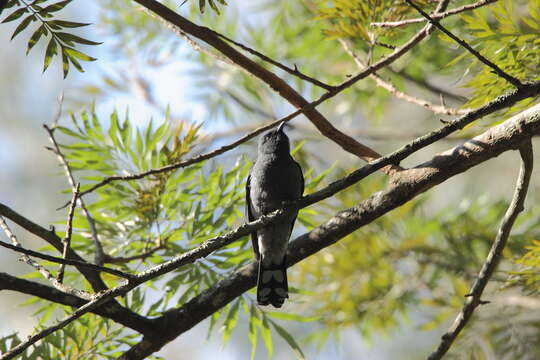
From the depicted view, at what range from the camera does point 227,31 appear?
398cm

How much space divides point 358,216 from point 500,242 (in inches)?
21.3

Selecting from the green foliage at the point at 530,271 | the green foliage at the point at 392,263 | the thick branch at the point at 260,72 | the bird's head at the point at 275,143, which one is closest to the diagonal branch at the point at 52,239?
the thick branch at the point at 260,72

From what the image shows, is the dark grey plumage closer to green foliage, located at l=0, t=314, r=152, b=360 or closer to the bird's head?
the bird's head

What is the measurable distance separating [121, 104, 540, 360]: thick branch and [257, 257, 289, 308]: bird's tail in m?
0.27

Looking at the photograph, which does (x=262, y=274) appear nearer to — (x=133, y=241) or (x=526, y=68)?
(x=133, y=241)

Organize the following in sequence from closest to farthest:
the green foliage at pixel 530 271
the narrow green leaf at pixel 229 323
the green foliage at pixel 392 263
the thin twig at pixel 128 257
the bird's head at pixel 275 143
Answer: the green foliage at pixel 530 271 < the thin twig at pixel 128 257 < the narrow green leaf at pixel 229 323 < the bird's head at pixel 275 143 < the green foliage at pixel 392 263

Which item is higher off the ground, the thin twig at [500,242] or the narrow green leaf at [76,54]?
the narrow green leaf at [76,54]

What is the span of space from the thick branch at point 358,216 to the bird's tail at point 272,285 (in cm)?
27

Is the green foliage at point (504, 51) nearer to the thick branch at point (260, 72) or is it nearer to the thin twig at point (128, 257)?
the thick branch at point (260, 72)

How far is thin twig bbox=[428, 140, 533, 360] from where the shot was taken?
2.08 meters

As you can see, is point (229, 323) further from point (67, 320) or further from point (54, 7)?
point (54, 7)

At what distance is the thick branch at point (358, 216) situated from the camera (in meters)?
1.98

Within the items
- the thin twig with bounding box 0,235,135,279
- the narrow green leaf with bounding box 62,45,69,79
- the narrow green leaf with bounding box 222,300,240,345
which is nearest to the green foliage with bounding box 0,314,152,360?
the narrow green leaf with bounding box 222,300,240,345

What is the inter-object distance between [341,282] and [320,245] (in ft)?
5.97
